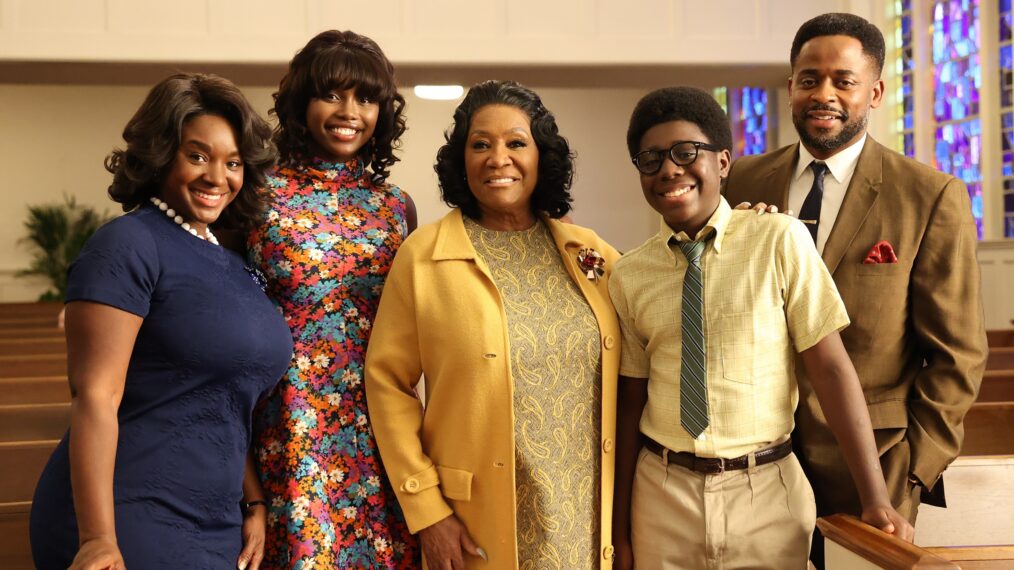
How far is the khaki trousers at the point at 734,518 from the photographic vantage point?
5.54 feet

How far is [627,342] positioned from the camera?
1.88m

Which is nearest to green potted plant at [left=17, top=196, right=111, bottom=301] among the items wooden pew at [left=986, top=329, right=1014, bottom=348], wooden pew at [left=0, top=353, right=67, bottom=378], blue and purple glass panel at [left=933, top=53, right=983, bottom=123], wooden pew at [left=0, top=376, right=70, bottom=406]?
wooden pew at [left=0, top=353, right=67, bottom=378]

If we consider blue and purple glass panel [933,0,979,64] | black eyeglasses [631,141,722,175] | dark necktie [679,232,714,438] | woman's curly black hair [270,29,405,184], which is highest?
blue and purple glass panel [933,0,979,64]

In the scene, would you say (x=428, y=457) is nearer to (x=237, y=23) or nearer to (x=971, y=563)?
(x=971, y=563)

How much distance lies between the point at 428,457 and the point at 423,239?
45 cm

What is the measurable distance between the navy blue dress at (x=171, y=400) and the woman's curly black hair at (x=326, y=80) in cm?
→ 41

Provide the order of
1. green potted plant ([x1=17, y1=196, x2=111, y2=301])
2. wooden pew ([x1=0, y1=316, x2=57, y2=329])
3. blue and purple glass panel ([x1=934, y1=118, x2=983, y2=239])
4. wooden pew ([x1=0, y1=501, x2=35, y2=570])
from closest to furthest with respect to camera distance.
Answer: wooden pew ([x1=0, y1=501, x2=35, y2=570]) < blue and purple glass panel ([x1=934, y1=118, x2=983, y2=239]) < wooden pew ([x1=0, y1=316, x2=57, y2=329]) < green potted plant ([x1=17, y1=196, x2=111, y2=301])

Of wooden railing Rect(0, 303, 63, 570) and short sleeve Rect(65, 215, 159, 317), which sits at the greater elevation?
short sleeve Rect(65, 215, 159, 317)

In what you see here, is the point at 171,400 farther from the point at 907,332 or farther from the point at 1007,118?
the point at 1007,118

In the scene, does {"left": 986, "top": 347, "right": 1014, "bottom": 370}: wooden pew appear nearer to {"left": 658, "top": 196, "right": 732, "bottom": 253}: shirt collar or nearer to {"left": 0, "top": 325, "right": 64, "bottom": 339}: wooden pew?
{"left": 658, "top": 196, "right": 732, "bottom": 253}: shirt collar

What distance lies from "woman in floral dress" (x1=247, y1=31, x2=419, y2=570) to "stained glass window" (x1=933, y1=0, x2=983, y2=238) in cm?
578

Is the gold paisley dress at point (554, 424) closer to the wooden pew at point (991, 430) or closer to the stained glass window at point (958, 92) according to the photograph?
the wooden pew at point (991, 430)

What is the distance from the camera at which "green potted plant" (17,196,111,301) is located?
10.9 metres

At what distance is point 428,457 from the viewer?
1865mm
